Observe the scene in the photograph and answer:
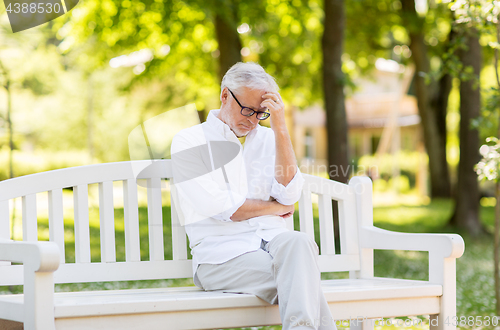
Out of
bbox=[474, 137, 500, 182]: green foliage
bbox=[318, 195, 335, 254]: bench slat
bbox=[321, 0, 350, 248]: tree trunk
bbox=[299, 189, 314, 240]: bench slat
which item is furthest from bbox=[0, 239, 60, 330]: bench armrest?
bbox=[321, 0, 350, 248]: tree trunk

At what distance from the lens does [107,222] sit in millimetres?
3203

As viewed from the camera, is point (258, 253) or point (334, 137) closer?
point (258, 253)

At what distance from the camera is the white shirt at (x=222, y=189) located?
2926 mm

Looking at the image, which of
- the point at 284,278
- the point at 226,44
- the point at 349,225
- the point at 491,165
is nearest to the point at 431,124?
the point at 226,44

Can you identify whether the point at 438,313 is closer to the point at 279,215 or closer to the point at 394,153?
the point at 279,215

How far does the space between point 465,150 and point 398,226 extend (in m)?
2.51

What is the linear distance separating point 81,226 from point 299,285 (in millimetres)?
1301

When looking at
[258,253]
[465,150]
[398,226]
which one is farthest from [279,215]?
[398,226]

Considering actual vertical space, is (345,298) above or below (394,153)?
below

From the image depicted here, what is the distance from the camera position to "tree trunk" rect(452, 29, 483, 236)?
9.37 meters

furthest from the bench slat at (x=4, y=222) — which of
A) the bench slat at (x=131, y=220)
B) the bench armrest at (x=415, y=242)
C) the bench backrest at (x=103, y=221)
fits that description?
the bench armrest at (x=415, y=242)

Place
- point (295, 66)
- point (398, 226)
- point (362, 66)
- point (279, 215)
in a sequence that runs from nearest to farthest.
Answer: point (279, 215), point (398, 226), point (295, 66), point (362, 66)

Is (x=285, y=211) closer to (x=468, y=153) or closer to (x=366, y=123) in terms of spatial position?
(x=468, y=153)

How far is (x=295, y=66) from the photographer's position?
15.0m
